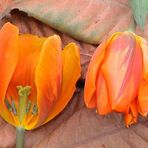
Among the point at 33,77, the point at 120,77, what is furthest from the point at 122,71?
the point at 33,77

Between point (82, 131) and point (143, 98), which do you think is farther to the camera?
point (82, 131)

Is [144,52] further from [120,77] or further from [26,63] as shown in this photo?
[26,63]

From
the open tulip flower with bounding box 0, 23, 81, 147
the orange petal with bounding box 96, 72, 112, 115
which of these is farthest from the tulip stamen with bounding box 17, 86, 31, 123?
the orange petal with bounding box 96, 72, 112, 115

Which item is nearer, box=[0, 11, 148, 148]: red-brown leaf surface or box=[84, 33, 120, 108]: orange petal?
box=[84, 33, 120, 108]: orange petal

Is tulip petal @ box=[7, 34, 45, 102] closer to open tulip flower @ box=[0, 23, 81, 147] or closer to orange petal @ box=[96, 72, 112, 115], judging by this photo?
open tulip flower @ box=[0, 23, 81, 147]

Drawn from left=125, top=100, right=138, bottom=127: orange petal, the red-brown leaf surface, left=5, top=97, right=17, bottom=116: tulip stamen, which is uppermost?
left=125, top=100, right=138, bottom=127: orange petal

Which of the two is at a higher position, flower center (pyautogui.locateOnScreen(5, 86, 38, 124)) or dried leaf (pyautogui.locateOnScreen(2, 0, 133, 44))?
dried leaf (pyautogui.locateOnScreen(2, 0, 133, 44))

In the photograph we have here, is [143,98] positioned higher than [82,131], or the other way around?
[143,98]
